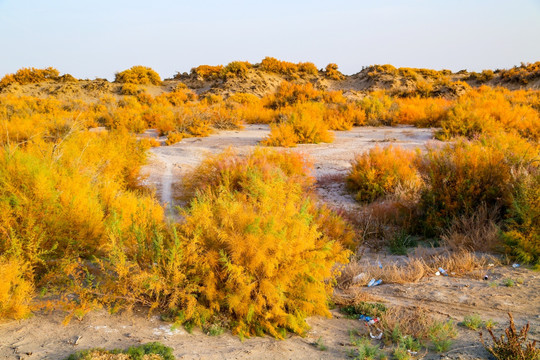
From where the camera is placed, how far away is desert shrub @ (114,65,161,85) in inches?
1342

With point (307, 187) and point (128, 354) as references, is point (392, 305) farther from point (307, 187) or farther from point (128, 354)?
point (307, 187)

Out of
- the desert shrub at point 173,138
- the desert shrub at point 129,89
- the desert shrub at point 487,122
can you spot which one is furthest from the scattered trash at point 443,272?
the desert shrub at point 129,89

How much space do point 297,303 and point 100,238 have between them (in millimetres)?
2329

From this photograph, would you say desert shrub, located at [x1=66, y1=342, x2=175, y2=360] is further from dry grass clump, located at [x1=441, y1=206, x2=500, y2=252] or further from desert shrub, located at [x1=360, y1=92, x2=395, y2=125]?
Result: desert shrub, located at [x1=360, y1=92, x2=395, y2=125]

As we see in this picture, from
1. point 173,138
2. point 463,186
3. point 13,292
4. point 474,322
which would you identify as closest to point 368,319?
point 474,322

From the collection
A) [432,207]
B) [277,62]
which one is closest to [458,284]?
[432,207]

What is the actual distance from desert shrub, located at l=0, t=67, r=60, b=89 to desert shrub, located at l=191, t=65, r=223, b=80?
11.0 metres

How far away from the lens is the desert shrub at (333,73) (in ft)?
122

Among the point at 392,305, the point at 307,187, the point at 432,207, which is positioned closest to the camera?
the point at 392,305

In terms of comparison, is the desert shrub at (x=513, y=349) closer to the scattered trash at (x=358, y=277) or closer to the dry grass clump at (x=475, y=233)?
the scattered trash at (x=358, y=277)

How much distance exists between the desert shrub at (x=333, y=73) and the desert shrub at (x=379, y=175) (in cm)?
2906

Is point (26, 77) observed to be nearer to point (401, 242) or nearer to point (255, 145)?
point (255, 145)

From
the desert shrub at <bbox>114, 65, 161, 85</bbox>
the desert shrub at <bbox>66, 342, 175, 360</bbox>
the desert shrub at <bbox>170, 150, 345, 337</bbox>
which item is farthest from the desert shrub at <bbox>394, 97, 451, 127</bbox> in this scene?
the desert shrub at <bbox>114, 65, 161, 85</bbox>

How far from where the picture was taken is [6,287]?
346 cm
